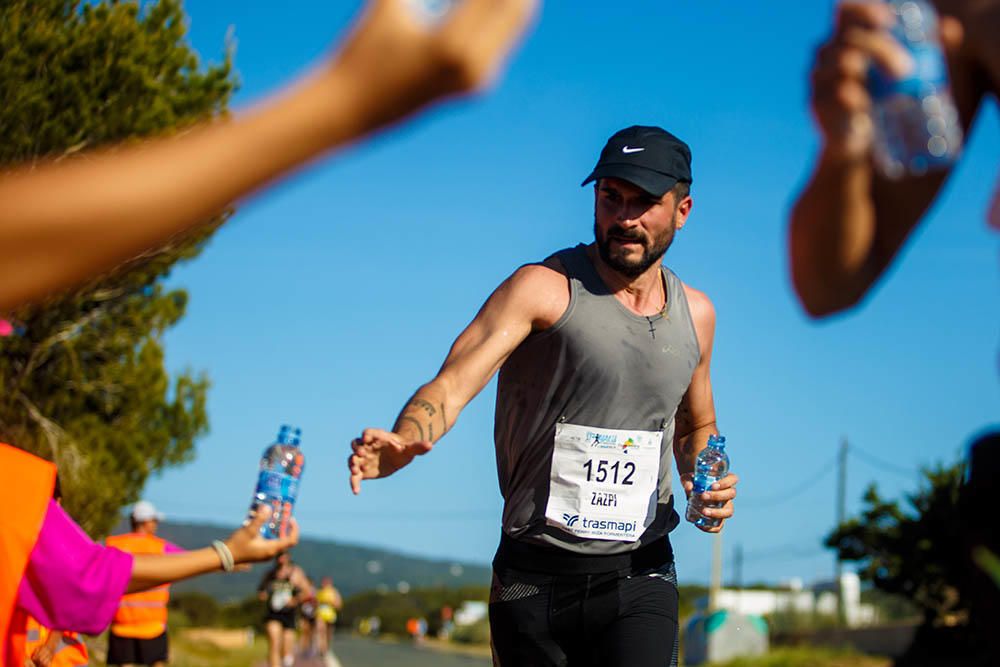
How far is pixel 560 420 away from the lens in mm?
5043

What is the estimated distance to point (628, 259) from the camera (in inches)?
201

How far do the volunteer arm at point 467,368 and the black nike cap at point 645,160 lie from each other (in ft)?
1.45

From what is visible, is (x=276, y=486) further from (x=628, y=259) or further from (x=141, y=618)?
(x=141, y=618)

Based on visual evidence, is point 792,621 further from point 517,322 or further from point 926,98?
point 926,98

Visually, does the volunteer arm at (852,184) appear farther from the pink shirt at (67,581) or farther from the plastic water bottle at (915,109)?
the pink shirt at (67,581)

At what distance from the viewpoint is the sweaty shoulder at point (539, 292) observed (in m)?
4.94

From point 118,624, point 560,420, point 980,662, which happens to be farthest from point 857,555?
point 980,662

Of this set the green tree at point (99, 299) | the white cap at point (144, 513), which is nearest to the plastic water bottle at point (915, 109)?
the white cap at point (144, 513)

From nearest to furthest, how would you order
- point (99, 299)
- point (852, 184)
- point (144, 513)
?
point (852, 184), point (144, 513), point (99, 299)

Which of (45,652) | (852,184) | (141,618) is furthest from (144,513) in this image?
(852,184)

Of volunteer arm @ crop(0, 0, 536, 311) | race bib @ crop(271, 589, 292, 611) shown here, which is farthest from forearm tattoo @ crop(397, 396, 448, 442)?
race bib @ crop(271, 589, 292, 611)

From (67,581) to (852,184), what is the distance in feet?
7.71

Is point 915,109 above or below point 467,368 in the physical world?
above

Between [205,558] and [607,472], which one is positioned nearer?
[205,558]
